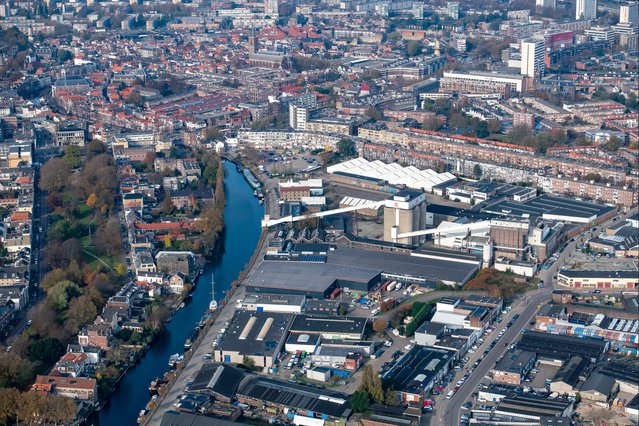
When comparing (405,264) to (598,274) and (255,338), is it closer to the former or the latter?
(598,274)

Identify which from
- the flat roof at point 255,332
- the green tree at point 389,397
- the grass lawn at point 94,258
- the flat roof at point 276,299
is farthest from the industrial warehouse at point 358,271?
the green tree at point 389,397

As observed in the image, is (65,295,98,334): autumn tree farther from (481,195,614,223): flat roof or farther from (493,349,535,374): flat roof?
(481,195,614,223): flat roof

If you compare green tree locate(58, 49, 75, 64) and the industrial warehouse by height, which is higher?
green tree locate(58, 49, 75, 64)

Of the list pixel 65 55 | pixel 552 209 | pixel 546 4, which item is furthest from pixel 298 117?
pixel 546 4

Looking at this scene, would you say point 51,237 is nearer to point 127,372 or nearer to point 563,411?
point 127,372

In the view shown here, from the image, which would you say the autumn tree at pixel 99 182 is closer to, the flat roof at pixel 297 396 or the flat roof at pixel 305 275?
the flat roof at pixel 305 275

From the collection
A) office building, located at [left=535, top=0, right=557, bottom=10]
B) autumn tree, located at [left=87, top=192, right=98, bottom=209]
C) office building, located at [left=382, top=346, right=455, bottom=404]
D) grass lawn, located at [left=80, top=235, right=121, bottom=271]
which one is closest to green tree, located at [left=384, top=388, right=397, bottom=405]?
office building, located at [left=382, top=346, right=455, bottom=404]
